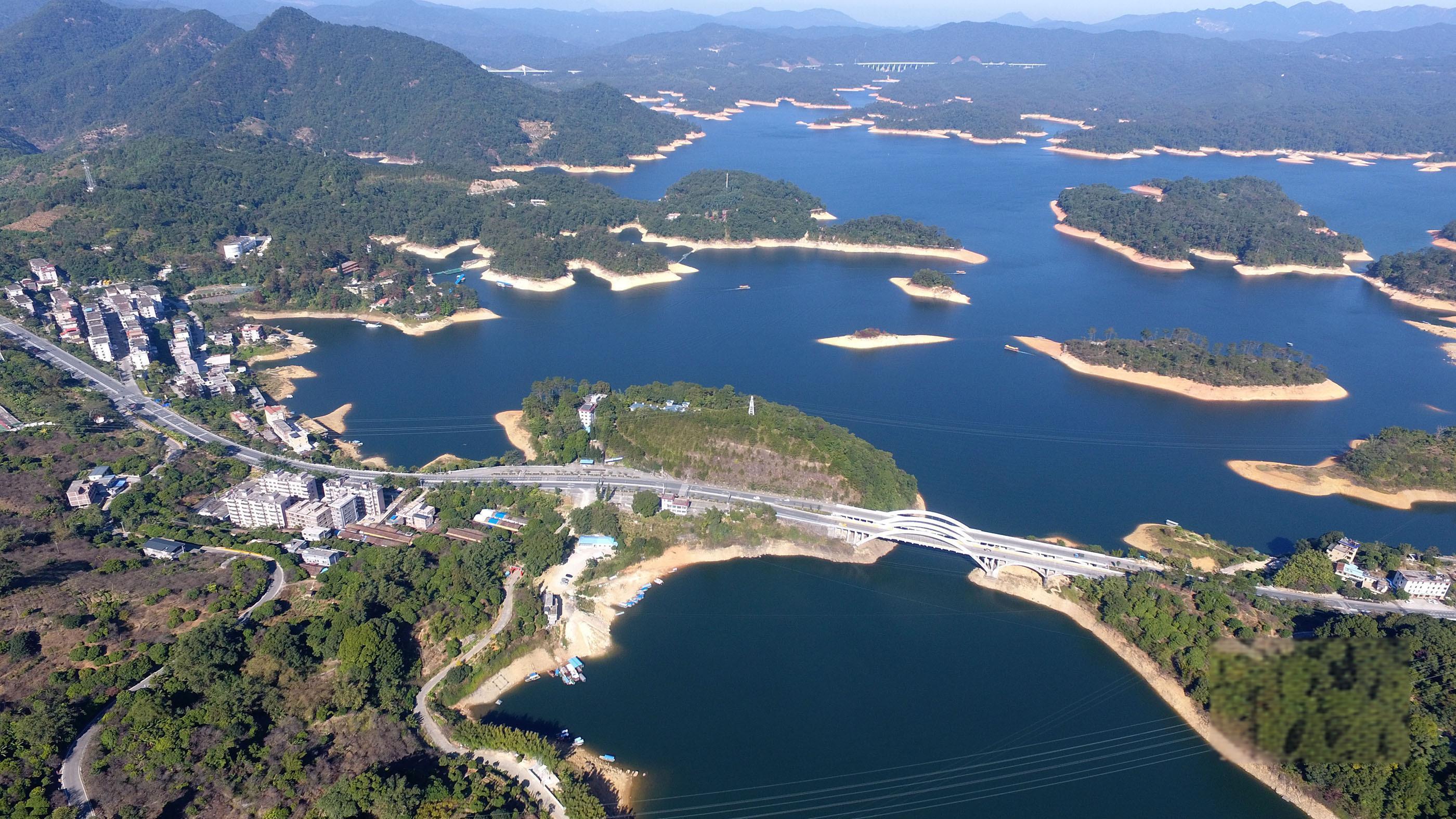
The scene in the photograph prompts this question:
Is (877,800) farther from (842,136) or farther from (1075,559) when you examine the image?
(842,136)

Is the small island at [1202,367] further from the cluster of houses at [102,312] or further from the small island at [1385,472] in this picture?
the cluster of houses at [102,312]

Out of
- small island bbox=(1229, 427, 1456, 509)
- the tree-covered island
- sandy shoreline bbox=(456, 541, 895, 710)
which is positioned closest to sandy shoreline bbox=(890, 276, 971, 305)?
the tree-covered island

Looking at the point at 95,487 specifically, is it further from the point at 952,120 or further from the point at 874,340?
the point at 952,120

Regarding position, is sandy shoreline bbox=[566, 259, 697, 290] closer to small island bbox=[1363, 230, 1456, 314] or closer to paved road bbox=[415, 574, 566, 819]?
paved road bbox=[415, 574, 566, 819]

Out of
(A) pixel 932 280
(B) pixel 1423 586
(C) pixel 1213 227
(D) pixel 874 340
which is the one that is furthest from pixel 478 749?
(C) pixel 1213 227

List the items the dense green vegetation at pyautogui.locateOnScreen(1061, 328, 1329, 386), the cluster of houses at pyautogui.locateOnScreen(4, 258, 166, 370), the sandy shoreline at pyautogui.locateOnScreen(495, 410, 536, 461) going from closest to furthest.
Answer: the sandy shoreline at pyautogui.locateOnScreen(495, 410, 536, 461) < the cluster of houses at pyautogui.locateOnScreen(4, 258, 166, 370) < the dense green vegetation at pyautogui.locateOnScreen(1061, 328, 1329, 386)

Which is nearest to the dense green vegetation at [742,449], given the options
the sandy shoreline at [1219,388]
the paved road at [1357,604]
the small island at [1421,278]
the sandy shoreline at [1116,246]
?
the paved road at [1357,604]
